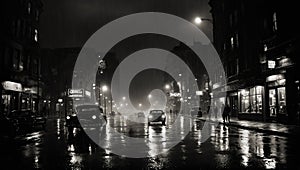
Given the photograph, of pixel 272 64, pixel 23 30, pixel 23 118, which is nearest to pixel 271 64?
pixel 272 64

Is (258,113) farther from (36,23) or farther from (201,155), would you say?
(36,23)

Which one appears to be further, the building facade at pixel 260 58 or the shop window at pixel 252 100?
the shop window at pixel 252 100

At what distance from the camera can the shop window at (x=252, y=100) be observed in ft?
121

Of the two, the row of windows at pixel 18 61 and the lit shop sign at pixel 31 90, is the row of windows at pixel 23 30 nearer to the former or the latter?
the row of windows at pixel 18 61

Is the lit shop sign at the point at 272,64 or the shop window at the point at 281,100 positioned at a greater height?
the lit shop sign at the point at 272,64

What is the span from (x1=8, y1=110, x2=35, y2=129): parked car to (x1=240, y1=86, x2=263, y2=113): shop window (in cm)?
2432

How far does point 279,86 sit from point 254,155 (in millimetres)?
21978

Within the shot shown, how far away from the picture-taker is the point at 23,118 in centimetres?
2486

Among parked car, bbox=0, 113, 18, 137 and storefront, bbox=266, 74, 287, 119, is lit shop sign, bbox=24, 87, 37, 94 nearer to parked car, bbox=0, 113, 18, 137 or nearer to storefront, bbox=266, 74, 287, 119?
parked car, bbox=0, 113, 18, 137

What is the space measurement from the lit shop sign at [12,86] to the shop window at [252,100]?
28.4m

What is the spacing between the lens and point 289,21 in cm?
2892

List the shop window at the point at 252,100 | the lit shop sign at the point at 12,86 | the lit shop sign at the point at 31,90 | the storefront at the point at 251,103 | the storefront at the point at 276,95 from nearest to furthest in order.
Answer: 1. the storefront at the point at 276,95
2. the lit shop sign at the point at 12,86
3. the storefront at the point at 251,103
4. the shop window at the point at 252,100
5. the lit shop sign at the point at 31,90

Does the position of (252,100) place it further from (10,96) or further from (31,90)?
(31,90)

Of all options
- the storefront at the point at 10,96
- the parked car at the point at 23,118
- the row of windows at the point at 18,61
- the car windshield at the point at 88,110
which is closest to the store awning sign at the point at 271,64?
the car windshield at the point at 88,110
